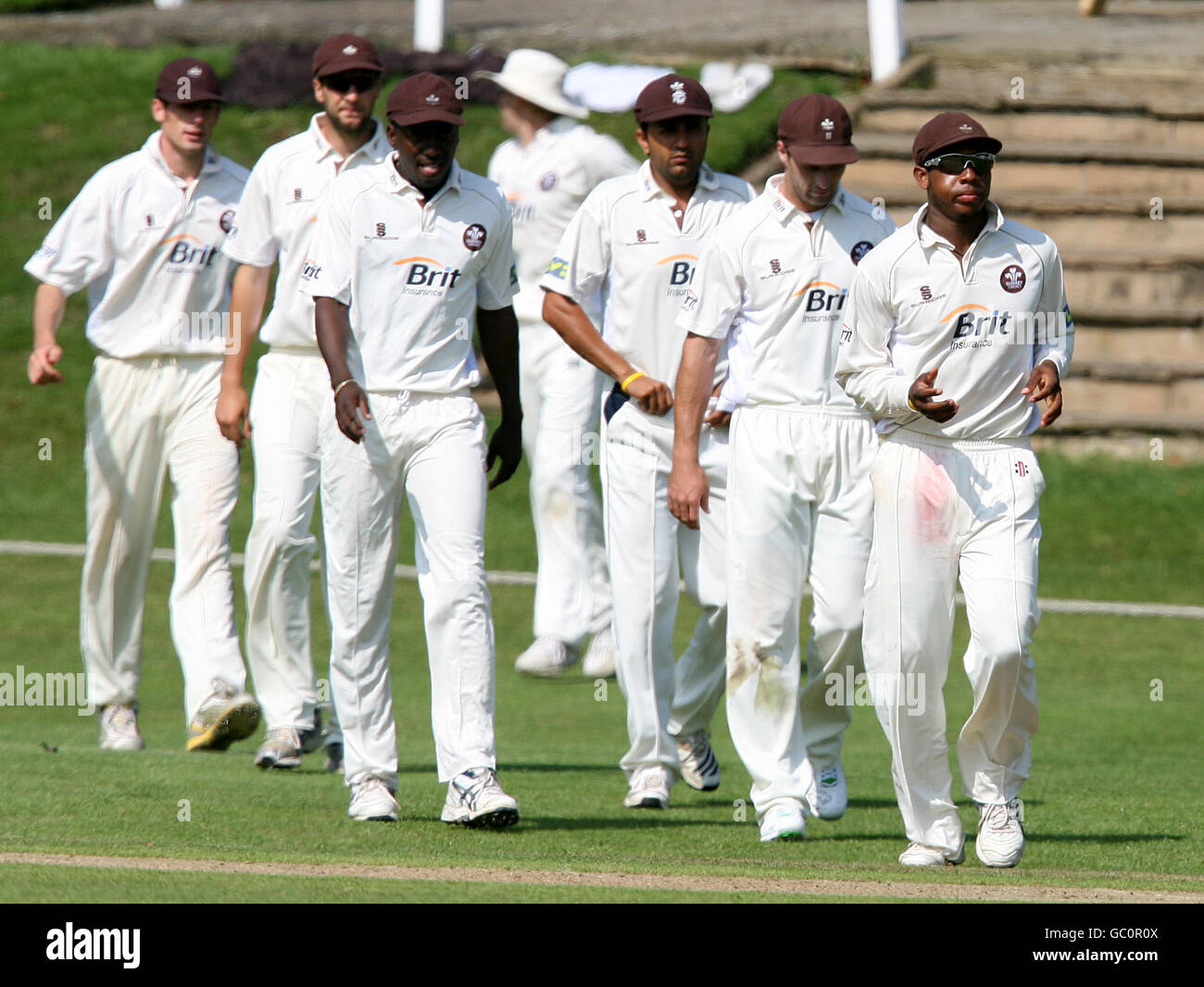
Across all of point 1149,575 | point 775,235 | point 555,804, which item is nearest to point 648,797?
point 555,804

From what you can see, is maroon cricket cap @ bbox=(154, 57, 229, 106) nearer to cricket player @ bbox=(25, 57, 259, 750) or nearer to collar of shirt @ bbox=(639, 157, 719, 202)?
cricket player @ bbox=(25, 57, 259, 750)

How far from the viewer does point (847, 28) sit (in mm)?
22469

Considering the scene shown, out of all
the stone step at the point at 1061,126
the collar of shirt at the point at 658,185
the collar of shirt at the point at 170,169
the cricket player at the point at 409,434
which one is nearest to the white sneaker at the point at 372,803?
the cricket player at the point at 409,434

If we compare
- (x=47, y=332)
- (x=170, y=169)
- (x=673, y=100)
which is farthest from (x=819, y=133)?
(x=47, y=332)

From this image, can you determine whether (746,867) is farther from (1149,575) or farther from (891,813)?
(1149,575)

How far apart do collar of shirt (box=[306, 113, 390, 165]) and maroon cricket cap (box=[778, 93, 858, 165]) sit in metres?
1.99

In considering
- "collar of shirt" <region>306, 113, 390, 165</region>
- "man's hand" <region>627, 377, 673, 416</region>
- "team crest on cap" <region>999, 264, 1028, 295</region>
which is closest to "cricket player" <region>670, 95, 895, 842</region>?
"man's hand" <region>627, 377, 673, 416</region>

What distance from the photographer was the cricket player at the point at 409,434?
24.0 ft

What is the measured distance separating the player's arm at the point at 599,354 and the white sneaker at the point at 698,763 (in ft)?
4.73

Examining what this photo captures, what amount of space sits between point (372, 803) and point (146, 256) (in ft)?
10.4

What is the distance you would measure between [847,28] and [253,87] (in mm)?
6175

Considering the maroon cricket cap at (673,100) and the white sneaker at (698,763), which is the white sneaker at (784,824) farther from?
the maroon cricket cap at (673,100)
